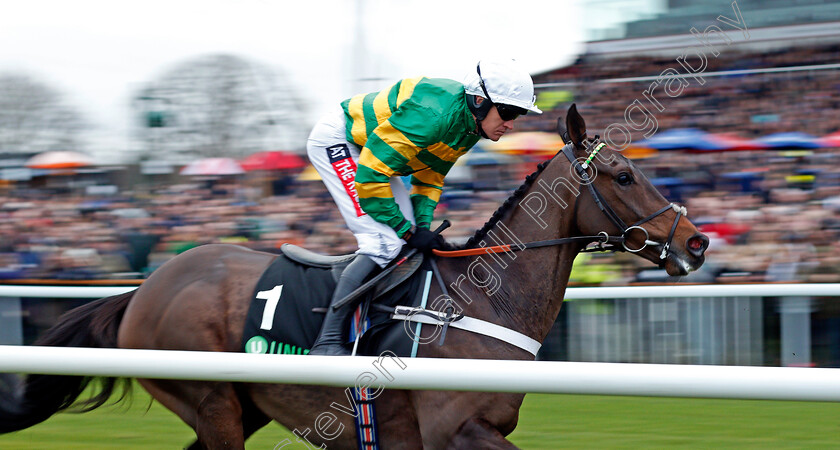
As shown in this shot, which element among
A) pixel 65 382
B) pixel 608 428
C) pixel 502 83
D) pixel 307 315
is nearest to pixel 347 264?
pixel 307 315

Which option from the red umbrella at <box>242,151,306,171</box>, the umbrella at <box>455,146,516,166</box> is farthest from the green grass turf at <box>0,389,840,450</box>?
the red umbrella at <box>242,151,306,171</box>

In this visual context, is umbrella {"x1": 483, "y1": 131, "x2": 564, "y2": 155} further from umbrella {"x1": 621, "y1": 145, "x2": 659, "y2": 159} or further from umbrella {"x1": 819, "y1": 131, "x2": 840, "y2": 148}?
umbrella {"x1": 819, "y1": 131, "x2": 840, "y2": 148}

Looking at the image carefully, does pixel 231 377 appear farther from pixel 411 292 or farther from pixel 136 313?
pixel 136 313

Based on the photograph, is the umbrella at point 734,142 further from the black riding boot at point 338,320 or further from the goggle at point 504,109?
the black riding boot at point 338,320

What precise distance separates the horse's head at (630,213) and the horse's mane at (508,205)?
0.14m

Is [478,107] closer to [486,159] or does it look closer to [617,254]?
[617,254]

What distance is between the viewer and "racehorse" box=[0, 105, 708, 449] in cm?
274

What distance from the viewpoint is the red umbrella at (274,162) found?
753cm

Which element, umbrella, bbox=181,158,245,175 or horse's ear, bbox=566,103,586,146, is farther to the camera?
umbrella, bbox=181,158,245,175

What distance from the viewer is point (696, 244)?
277cm

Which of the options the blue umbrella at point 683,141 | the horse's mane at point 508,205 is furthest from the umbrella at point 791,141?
the horse's mane at point 508,205

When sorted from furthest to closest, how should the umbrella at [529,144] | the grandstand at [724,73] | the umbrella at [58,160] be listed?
1. the umbrella at [58,160]
2. the grandstand at [724,73]
3. the umbrella at [529,144]

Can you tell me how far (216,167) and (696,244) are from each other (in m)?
5.86

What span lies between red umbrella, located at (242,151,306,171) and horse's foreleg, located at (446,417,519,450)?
16.6 ft
